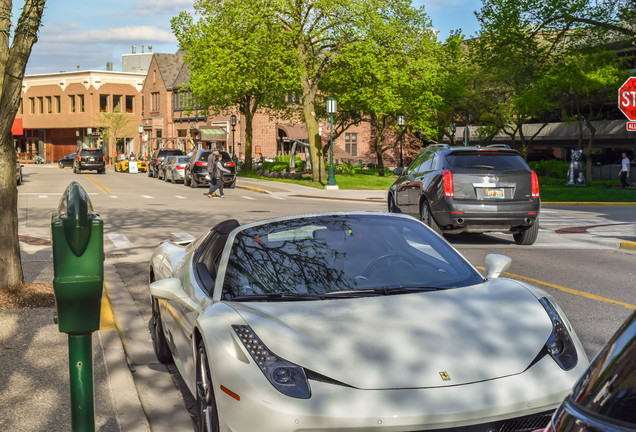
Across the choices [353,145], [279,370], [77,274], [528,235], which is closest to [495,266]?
[279,370]

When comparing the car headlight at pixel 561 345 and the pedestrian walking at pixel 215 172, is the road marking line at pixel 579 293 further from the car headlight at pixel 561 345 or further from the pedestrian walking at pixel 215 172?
the pedestrian walking at pixel 215 172

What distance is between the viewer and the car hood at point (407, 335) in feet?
12.1

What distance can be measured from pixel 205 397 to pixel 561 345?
191 centimetres

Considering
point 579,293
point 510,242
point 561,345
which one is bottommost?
point 510,242

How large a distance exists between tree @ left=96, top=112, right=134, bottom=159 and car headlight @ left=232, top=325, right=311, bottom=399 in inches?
3413

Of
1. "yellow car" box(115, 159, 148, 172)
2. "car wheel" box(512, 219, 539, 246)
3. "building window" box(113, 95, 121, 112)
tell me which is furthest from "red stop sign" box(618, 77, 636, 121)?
"building window" box(113, 95, 121, 112)

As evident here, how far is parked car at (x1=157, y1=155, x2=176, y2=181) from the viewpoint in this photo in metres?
45.5

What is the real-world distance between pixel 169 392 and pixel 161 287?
0.97 metres

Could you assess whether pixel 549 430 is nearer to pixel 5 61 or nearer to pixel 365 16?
pixel 5 61

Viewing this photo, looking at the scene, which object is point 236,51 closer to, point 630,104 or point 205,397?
point 630,104

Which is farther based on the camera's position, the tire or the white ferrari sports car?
the tire

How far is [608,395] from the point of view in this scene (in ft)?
5.45

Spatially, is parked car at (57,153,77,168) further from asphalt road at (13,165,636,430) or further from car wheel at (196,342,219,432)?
car wheel at (196,342,219,432)

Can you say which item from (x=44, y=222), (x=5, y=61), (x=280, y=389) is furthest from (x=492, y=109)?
(x=280, y=389)
